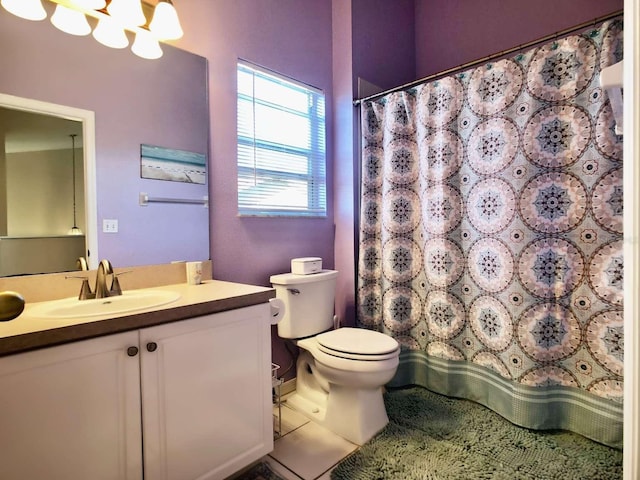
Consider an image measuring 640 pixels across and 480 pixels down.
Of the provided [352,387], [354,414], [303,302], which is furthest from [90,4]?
[354,414]

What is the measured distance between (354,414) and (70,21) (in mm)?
2074

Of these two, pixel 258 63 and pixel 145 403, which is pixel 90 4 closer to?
pixel 258 63

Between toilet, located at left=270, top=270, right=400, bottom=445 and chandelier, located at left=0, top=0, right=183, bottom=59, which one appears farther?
toilet, located at left=270, top=270, right=400, bottom=445

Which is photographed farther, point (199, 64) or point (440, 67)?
point (440, 67)

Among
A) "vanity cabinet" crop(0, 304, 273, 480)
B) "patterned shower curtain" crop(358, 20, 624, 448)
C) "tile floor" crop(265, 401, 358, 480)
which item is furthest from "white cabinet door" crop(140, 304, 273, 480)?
"patterned shower curtain" crop(358, 20, 624, 448)

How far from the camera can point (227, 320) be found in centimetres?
130

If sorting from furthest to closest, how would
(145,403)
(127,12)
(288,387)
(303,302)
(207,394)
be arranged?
(288,387) < (303,302) < (127,12) < (207,394) < (145,403)

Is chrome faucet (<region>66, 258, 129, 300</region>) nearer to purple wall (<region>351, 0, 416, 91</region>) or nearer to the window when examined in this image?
the window

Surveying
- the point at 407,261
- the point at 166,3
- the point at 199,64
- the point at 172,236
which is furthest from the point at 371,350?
the point at 166,3

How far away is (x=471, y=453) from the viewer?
1534 millimetres

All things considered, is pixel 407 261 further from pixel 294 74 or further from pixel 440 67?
pixel 440 67

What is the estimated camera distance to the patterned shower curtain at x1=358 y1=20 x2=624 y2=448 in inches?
59.1

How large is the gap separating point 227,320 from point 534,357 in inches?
56.4

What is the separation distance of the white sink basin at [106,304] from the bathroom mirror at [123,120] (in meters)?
0.18
